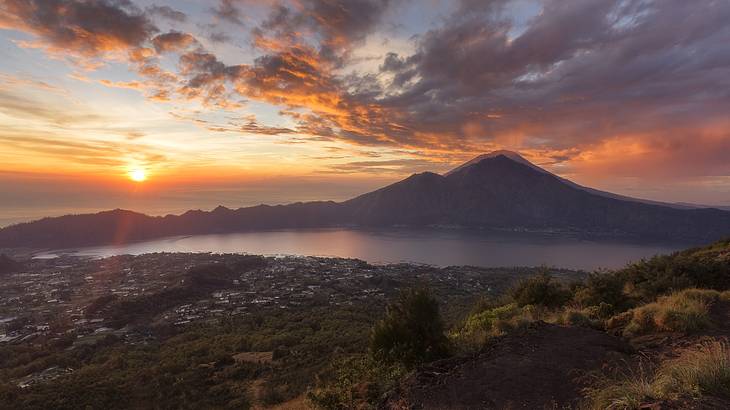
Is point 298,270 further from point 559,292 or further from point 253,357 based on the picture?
point 559,292

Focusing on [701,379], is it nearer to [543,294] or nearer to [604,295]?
[604,295]

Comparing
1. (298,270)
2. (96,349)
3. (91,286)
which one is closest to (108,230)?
(91,286)

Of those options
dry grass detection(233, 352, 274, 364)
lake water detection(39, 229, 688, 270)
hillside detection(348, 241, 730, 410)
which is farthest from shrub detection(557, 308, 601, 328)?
lake water detection(39, 229, 688, 270)

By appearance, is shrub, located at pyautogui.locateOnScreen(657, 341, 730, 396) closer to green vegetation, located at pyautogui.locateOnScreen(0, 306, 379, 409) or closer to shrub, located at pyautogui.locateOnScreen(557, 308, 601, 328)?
shrub, located at pyautogui.locateOnScreen(557, 308, 601, 328)

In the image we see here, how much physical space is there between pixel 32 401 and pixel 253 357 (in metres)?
10.9

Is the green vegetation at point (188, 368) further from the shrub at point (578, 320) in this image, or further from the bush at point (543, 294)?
the shrub at point (578, 320)

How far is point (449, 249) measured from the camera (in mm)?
143875

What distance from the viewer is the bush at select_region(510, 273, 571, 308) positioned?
15641 millimetres

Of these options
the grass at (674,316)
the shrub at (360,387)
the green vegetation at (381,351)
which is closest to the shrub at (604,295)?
the green vegetation at (381,351)

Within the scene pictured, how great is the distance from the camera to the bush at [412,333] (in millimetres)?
9464

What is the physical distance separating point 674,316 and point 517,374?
5200mm

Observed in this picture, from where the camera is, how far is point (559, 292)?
52.9ft

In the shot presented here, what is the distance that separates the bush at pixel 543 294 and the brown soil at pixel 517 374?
22.0 ft

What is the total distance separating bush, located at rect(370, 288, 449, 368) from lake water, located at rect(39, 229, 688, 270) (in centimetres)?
10296
